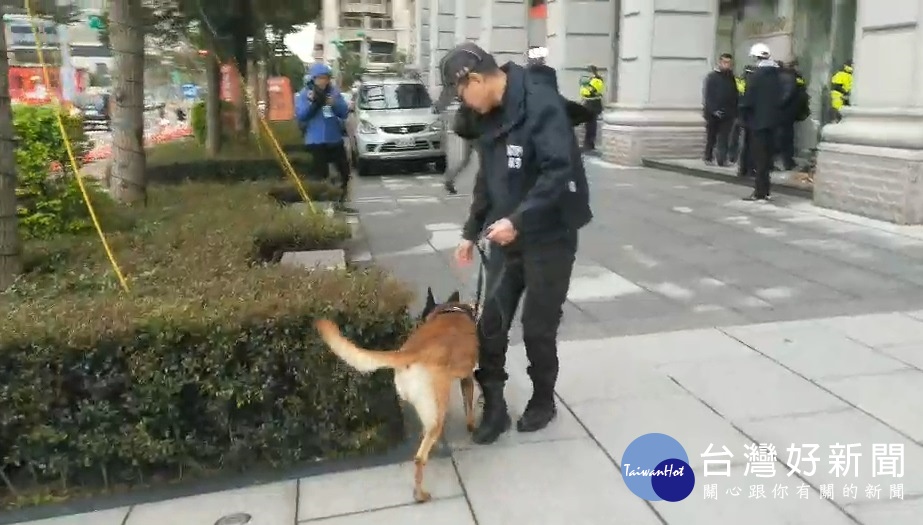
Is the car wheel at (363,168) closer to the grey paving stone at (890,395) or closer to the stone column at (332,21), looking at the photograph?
the grey paving stone at (890,395)

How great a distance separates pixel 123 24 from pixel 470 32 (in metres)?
23.9

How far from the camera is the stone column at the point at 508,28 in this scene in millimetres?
25344

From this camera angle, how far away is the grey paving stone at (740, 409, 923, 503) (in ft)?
11.4

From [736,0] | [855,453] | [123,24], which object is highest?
[736,0]

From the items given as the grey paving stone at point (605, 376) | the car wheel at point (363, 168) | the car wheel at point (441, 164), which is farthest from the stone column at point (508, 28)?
the grey paving stone at point (605, 376)

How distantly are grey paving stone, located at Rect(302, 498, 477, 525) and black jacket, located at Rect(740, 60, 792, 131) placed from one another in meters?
8.39

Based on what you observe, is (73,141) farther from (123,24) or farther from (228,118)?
(228,118)

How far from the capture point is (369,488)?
3.64 m

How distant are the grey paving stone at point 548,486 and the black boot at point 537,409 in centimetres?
14

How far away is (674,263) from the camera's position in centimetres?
754

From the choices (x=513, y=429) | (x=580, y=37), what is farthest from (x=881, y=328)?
(x=580, y=37)

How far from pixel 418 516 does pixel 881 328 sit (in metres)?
3.61

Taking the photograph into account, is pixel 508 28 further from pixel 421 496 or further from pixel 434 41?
pixel 421 496

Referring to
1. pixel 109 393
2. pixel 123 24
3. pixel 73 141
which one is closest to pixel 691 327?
pixel 109 393
